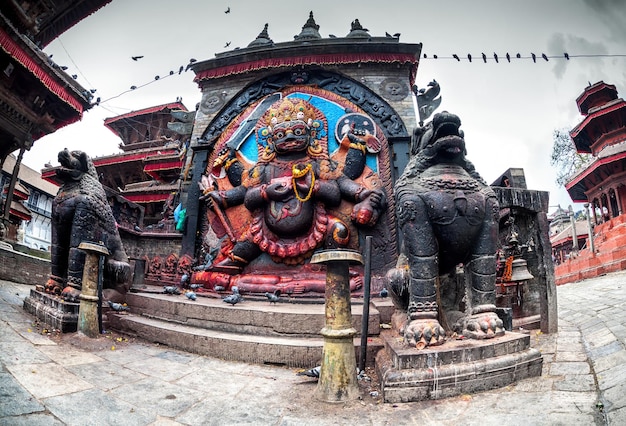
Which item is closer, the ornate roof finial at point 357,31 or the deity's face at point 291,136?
the deity's face at point 291,136

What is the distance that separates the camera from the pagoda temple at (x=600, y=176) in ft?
45.2

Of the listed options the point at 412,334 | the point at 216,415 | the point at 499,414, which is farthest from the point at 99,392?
the point at 499,414

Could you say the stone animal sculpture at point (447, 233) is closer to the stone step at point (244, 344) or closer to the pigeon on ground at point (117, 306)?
the stone step at point (244, 344)

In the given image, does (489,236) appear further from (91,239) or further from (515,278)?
(91,239)

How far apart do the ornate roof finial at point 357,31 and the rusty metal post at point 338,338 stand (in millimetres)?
7164

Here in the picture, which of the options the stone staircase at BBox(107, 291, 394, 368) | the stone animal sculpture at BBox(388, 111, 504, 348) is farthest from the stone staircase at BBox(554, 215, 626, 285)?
the stone animal sculpture at BBox(388, 111, 504, 348)

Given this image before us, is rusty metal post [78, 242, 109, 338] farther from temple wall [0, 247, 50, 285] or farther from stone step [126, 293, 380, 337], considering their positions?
temple wall [0, 247, 50, 285]

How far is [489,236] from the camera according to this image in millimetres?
3027

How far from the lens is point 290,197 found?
241 inches

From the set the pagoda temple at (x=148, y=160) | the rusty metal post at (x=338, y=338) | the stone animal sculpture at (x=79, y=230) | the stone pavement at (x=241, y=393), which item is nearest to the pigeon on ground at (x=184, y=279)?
the stone animal sculpture at (x=79, y=230)

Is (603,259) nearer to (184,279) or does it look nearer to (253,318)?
(253,318)

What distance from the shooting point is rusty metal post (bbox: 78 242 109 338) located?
4.00 m

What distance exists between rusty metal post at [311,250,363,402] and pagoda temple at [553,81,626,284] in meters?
13.8

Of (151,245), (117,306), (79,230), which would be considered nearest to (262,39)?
(151,245)
